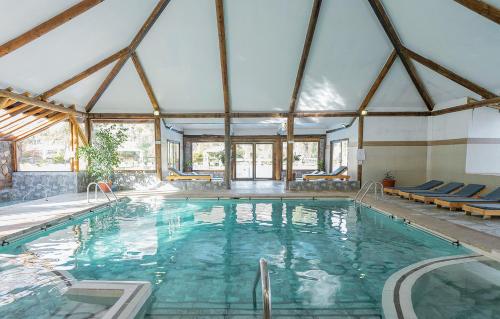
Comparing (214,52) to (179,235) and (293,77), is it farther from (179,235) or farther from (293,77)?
(179,235)

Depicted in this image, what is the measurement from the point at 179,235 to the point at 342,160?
34.7ft

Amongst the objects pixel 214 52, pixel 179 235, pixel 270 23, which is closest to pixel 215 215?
pixel 179 235

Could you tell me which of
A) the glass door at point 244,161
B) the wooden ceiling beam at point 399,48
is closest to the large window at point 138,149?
the glass door at point 244,161

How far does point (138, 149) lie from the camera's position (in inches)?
505

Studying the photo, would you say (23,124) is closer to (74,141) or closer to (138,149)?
(74,141)

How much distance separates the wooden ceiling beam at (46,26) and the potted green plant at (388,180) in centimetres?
1104

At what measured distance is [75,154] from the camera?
10.5 metres

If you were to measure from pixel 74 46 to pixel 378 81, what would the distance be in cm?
962

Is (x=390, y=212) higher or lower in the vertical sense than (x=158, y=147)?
lower

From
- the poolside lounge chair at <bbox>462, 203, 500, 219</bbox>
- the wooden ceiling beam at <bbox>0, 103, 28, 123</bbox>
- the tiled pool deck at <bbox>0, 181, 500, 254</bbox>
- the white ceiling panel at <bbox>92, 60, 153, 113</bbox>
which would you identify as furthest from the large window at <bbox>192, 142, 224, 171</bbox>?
the poolside lounge chair at <bbox>462, 203, 500, 219</bbox>

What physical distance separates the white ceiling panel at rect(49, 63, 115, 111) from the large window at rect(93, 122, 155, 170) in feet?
8.49

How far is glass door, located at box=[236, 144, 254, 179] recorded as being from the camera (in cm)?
1558

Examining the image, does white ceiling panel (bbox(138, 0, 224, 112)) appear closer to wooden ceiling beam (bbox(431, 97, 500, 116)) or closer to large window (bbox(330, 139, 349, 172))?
large window (bbox(330, 139, 349, 172))

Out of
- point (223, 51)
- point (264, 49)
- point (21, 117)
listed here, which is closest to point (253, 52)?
point (264, 49)
